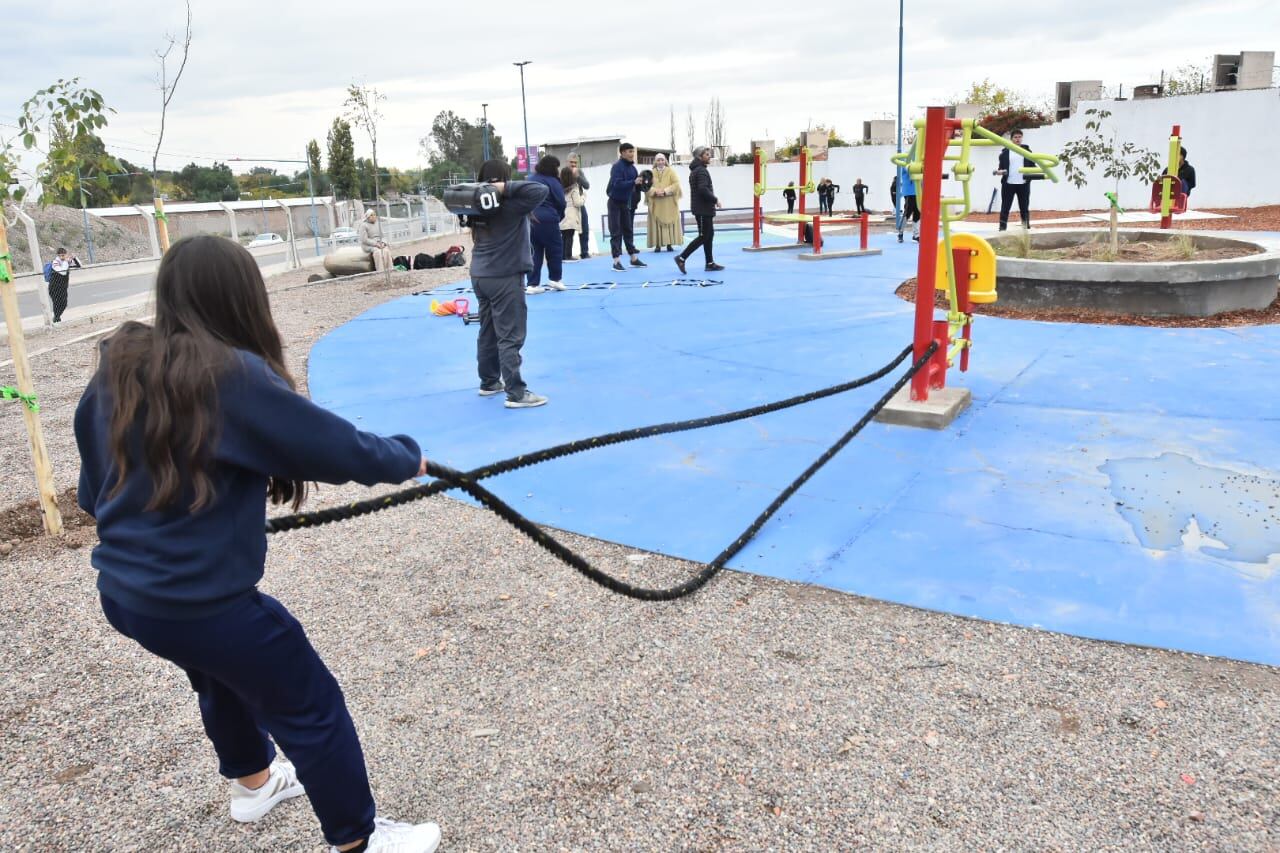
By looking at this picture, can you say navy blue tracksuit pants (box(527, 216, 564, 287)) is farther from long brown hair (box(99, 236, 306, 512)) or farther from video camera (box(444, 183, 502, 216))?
long brown hair (box(99, 236, 306, 512))

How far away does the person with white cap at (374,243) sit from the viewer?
54.1 feet

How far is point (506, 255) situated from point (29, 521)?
125 inches

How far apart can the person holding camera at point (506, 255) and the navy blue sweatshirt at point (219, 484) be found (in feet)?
14.1

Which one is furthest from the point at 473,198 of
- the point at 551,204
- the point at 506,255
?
the point at 551,204

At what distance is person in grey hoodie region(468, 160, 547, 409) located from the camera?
6.05m

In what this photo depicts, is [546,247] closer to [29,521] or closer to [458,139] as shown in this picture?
[29,521]

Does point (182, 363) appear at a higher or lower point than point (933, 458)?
higher

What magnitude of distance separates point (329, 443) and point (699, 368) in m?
5.50

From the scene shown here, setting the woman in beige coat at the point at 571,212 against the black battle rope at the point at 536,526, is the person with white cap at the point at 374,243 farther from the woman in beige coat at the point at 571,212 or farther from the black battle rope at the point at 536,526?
the black battle rope at the point at 536,526

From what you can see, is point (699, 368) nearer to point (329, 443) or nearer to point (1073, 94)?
point (329, 443)

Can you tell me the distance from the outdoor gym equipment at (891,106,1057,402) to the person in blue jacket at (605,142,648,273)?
7.67 metres

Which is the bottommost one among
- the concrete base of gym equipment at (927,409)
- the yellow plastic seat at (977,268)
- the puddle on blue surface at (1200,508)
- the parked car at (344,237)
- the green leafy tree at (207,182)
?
the puddle on blue surface at (1200,508)

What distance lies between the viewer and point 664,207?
15070mm

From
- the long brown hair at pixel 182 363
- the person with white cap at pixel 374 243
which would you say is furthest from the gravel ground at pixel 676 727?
the person with white cap at pixel 374 243
